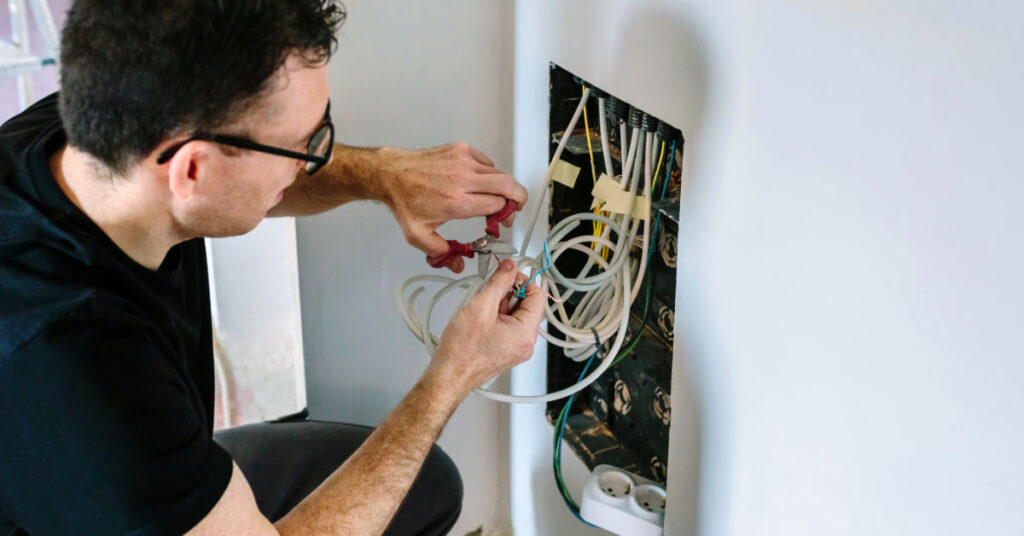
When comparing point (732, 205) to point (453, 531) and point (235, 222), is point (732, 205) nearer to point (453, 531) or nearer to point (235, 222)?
point (235, 222)

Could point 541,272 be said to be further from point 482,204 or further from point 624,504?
point 624,504

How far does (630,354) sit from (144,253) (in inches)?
24.4

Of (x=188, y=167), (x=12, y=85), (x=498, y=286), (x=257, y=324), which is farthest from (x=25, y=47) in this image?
(x=498, y=286)

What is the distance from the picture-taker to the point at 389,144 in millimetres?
1372

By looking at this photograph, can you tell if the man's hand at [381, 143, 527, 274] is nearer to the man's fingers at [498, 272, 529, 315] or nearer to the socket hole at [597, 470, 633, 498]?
the man's fingers at [498, 272, 529, 315]

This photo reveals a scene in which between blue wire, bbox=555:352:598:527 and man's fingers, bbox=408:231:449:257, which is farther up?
man's fingers, bbox=408:231:449:257

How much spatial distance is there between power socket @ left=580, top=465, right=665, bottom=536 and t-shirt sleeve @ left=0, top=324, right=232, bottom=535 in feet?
1.69

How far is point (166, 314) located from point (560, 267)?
0.55 meters

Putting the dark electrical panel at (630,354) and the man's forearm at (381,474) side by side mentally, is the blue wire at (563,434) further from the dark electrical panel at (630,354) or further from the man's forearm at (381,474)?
the man's forearm at (381,474)

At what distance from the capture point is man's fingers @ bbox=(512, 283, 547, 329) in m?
1.06

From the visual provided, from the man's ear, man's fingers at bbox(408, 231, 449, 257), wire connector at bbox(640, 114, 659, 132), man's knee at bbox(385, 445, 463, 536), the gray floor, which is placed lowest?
man's knee at bbox(385, 445, 463, 536)

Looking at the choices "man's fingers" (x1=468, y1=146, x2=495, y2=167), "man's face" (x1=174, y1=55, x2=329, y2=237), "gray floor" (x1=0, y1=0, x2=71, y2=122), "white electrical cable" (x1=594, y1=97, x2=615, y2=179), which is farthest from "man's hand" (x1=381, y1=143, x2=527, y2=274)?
"gray floor" (x1=0, y1=0, x2=71, y2=122)

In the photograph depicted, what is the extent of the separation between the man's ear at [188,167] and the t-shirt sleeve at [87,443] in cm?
14

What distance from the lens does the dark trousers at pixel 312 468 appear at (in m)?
1.34
